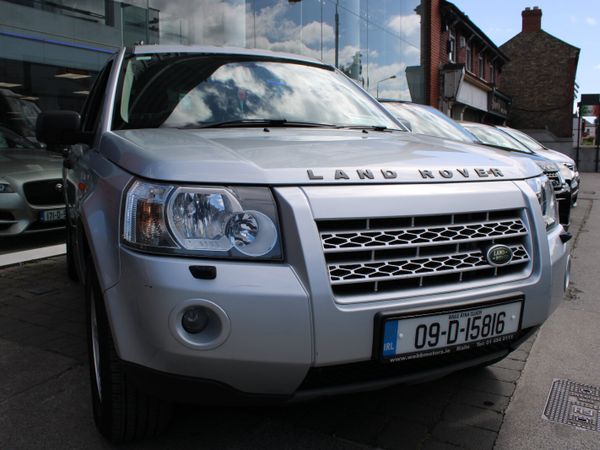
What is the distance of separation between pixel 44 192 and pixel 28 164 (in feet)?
1.46

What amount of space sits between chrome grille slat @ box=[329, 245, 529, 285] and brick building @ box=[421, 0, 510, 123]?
61.4 ft

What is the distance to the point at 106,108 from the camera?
276cm

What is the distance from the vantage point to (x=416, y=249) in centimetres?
190

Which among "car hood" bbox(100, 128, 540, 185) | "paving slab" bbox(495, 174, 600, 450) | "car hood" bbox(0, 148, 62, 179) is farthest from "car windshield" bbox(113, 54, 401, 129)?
"car hood" bbox(0, 148, 62, 179)

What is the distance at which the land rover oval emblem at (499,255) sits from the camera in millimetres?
2012

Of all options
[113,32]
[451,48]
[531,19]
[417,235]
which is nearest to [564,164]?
[113,32]

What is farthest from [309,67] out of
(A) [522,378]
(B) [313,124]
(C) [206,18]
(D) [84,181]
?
(C) [206,18]

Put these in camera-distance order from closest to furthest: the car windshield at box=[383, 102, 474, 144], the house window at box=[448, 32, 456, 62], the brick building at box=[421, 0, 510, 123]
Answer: the car windshield at box=[383, 102, 474, 144]
the brick building at box=[421, 0, 510, 123]
the house window at box=[448, 32, 456, 62]

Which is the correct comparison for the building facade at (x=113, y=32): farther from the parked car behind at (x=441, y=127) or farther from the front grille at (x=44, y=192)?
the front grille at (x=44, y=192)

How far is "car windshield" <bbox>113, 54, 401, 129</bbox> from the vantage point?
9.03ft

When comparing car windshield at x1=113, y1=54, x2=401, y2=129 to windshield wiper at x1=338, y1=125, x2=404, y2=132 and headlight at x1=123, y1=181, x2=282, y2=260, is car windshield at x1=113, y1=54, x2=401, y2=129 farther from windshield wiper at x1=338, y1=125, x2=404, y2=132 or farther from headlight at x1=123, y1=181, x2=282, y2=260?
headlight at x1=123, y1=181, x2=282, y2=260

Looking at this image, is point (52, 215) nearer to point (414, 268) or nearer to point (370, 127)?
point (370, 127)

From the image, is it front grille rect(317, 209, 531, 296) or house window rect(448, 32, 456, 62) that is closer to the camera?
front grille rect(317, 209, 531, 296)

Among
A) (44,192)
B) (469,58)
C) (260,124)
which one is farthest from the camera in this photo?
(469,58)
